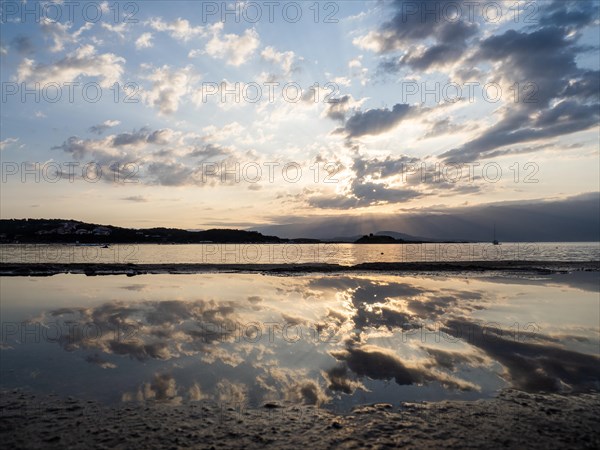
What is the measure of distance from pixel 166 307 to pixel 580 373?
19.9 meters

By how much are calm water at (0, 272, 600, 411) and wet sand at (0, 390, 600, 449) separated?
62 cm

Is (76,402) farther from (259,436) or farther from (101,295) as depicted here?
(101,295)

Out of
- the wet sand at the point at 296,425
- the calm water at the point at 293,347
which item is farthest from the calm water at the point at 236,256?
the wet sand at the point at 296,425

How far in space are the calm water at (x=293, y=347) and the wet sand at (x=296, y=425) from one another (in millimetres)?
623

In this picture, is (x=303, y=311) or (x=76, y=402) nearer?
(x=76, y=402)

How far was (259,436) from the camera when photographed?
7.32 meters

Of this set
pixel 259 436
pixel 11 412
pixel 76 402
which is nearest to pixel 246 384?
pixel 259 436

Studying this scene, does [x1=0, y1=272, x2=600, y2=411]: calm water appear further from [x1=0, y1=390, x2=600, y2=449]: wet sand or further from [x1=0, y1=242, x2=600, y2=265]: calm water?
[x1=0, y1=242, x2=600, y2=265]: calm water

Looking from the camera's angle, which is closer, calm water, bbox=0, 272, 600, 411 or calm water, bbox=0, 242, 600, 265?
calm water, bbox=0, 272, 600, 411

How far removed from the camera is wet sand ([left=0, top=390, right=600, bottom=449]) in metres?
7.08

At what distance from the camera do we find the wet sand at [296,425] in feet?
23.2

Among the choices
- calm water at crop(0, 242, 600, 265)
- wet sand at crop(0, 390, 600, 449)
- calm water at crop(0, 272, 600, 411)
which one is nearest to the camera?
wet sand at crop(0, 390, 600, 449)

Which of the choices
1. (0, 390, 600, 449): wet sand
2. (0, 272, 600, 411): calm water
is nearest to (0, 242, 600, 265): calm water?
(0, 272, 600, 411): calm water

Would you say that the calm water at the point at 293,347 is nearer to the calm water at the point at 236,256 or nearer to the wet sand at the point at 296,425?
the wet sand at the point at 296,425
